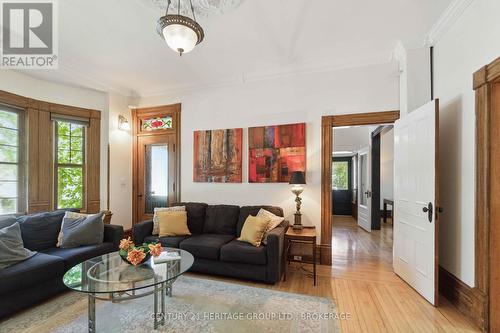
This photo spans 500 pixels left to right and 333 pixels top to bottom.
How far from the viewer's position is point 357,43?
10.4 feet

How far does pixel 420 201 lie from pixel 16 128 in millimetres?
5750

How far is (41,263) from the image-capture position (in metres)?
2.41

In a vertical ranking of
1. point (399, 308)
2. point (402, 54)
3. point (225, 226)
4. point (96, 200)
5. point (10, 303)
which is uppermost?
point (402, 54)

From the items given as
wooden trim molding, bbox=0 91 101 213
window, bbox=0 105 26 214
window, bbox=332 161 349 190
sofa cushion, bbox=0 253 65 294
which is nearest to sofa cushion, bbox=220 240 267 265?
sofa cushion, bbox=0 253 65 294

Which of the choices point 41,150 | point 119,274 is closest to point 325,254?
point 119,274

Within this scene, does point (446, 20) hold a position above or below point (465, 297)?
above

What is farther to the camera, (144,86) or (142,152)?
(142,152)

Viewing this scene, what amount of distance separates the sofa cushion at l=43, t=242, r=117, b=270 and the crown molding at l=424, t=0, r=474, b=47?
501 centimetres

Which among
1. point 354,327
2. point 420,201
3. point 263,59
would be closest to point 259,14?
point 263,59

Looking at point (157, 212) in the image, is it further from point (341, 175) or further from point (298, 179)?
point (341, 175)

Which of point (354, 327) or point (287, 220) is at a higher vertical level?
point (287, 220)

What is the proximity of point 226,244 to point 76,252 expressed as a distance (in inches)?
71.5

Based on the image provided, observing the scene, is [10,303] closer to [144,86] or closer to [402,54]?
[144,86]

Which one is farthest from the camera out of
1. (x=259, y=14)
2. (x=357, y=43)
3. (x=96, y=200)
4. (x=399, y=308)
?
(x=96, y=200)
